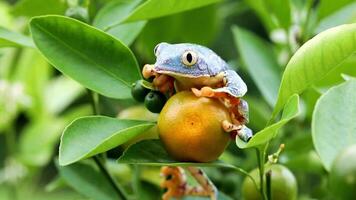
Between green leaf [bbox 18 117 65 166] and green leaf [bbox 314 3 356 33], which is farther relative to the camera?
green leaf [bbox 18 117 65 166]

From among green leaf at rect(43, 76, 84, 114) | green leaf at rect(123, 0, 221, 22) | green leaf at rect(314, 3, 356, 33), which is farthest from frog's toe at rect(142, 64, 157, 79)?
green leaf at rect(43, 76, 84, 114)

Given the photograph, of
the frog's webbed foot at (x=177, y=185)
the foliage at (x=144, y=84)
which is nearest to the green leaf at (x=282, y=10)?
the foliage at (x=144, y=84)

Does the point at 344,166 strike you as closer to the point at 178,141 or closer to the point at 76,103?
the point at 178,141

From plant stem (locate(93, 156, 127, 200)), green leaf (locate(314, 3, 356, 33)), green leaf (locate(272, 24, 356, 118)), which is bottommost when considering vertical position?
plant stem (locate(93, 156, 127, 200))

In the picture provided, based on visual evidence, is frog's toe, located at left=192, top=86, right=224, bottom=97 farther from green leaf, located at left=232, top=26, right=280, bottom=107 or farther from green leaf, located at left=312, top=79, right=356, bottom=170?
green leaf, located at left=232, top=26, right=280, bottom=107

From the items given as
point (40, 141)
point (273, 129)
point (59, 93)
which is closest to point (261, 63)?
point (273, 129)

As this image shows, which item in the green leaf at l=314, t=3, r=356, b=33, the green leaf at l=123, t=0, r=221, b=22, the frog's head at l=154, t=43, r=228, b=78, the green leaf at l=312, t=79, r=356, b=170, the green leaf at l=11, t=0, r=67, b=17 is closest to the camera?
the green leaf at l=312, t=79, r=356, b=170
